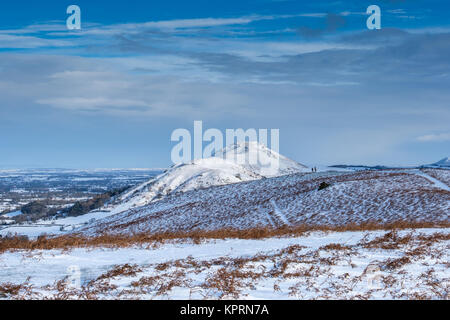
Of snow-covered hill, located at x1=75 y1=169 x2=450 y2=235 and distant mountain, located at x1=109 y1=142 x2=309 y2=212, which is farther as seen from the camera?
distant mountain, located at x1=109 y1=142 x2=309 y2=212

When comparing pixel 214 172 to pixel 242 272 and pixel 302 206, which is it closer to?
pixel 302 206

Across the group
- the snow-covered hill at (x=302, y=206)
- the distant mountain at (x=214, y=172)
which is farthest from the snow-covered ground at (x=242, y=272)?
the distant mountain at (x=214, y=172)

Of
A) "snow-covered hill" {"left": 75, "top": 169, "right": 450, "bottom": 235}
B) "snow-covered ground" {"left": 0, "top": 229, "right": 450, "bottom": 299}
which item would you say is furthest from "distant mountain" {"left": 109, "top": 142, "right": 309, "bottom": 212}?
"snow-covered ground" {"left": 0, "top": 229, "right": 450, "bottom": 299}

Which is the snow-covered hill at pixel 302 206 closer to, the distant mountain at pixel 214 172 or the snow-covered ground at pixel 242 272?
the snow-covered ground at pixel 242 272

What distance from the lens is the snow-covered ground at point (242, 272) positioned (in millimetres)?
8844

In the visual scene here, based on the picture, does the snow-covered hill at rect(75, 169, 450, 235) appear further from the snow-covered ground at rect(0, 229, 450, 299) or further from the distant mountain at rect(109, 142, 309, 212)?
the distant mountain at rect(109, 142, 309, 212)

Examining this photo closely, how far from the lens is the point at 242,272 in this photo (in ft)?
34.6

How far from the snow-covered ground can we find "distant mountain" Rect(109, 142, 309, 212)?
56.1 metres

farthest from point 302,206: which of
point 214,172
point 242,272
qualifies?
point 214,172

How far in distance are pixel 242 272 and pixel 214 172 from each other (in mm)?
92644

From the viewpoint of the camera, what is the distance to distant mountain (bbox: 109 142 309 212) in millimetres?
88081

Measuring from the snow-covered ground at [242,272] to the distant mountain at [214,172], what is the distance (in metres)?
A: 56.1
